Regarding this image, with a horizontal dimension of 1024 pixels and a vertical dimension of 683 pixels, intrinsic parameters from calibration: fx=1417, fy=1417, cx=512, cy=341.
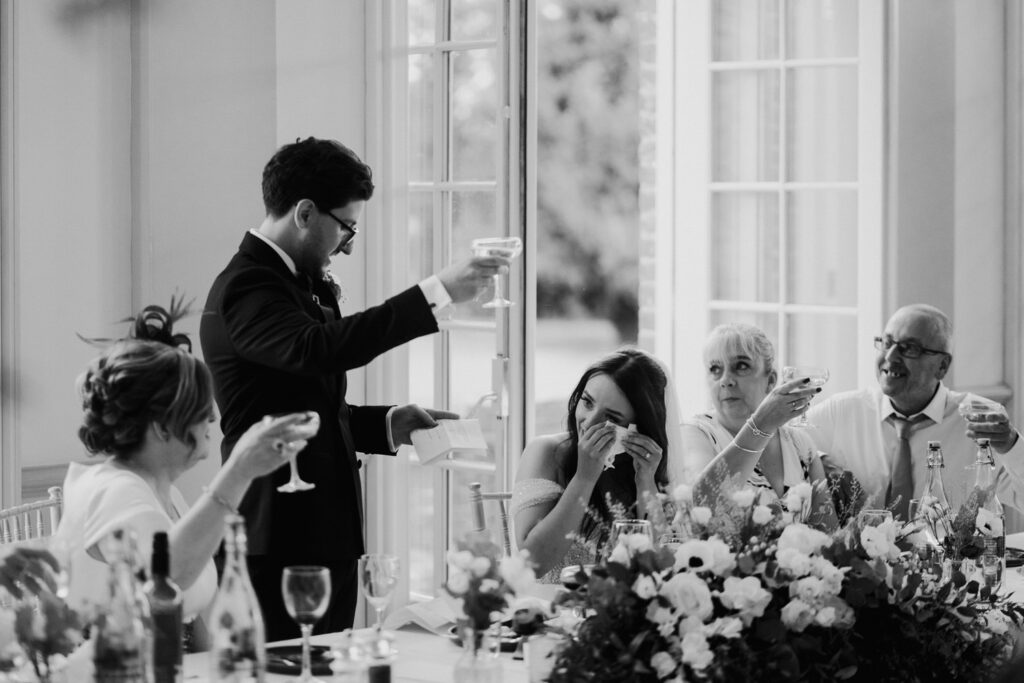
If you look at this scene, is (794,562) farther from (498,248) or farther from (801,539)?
(498,248)

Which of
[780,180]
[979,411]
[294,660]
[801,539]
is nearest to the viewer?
[801,539]

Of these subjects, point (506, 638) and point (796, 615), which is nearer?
point (796, 615)

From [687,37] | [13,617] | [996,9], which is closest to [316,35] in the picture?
[687,37]

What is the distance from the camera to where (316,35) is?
4.17m

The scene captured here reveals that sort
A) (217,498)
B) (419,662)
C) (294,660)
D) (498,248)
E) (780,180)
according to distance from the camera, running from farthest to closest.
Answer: (780,180) < (498,248) < (419,662) < (294,660) < (217,498)

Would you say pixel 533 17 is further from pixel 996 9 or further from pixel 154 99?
pixel 996 9

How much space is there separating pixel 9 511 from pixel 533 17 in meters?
2.15

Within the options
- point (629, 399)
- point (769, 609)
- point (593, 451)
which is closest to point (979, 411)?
point (629, 399)

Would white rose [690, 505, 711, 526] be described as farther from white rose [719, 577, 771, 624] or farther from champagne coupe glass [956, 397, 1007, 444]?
champagne coupe glass [956, 397, 1007, 444]

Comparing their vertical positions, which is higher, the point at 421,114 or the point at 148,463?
the point at 421,114

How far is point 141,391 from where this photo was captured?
210 centimetres

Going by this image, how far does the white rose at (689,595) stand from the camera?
1.70 m

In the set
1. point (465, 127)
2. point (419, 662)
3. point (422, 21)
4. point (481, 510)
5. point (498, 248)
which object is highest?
point (422, 21)

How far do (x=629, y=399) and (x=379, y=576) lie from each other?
1252 millimetres
